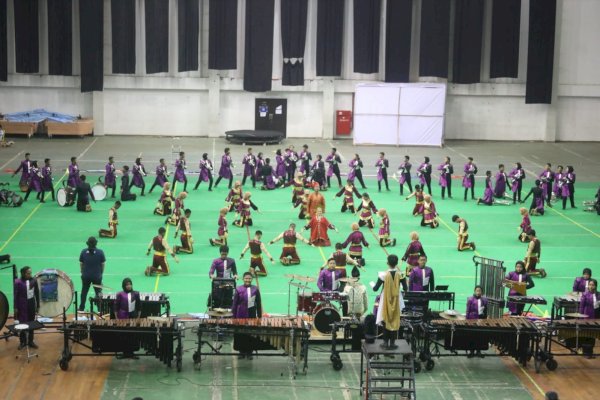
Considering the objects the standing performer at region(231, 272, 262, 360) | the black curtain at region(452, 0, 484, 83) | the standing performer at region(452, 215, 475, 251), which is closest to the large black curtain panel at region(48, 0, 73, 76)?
the black curtain at region(452, 0, 484, 83)

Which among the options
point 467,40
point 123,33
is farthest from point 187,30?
point 467,40

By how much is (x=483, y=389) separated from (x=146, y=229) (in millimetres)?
14462

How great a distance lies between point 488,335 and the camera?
18.2m

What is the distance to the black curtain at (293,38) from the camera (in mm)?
48750

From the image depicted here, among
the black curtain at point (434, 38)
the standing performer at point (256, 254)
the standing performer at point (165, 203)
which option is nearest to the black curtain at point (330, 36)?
the black curtain at point (434, 38)

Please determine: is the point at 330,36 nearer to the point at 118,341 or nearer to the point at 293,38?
the point at 293,38

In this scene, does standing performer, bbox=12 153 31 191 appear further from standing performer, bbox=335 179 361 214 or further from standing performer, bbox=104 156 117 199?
standing performer, bbox=335 179 361 214

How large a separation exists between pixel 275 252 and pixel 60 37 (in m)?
25.9

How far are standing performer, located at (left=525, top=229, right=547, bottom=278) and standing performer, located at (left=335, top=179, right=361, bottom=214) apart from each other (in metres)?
8.22

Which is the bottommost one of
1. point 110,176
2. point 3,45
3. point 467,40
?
point 110,176

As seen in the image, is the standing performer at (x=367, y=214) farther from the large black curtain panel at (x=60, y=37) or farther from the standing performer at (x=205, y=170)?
the large black curtain panel at (x=60, y=37)

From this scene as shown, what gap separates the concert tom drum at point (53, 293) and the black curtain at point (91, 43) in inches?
1199

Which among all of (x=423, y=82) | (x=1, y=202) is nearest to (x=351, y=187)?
(x=1, y=202)

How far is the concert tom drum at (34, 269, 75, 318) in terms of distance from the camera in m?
19.2
